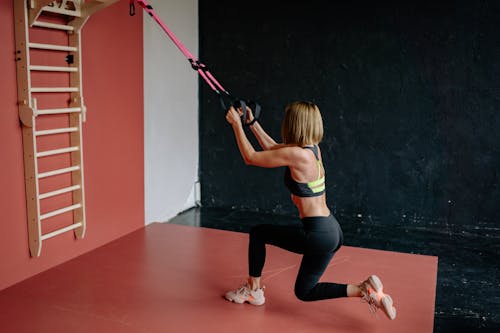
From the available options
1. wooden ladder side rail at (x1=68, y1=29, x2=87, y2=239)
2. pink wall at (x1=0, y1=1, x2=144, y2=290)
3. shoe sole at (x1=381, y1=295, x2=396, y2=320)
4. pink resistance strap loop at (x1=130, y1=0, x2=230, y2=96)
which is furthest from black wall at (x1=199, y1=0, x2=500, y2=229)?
shoe sole at (x1=381, y1=295, x2=396, y2=320)

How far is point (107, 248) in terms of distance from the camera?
4.23 metres

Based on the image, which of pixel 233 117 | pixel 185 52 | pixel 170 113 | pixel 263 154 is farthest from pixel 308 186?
pixel 170 113

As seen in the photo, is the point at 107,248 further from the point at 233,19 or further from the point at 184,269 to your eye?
the point at 233,19

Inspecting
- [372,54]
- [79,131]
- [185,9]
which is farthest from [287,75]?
[79,131]

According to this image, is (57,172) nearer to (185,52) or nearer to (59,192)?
(59,192)

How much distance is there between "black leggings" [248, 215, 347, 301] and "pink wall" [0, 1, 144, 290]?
1.61 meters

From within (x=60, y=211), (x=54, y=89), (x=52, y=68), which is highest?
(x=52, y=68)

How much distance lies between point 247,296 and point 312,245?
63 cm

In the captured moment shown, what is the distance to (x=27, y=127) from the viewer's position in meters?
3.44

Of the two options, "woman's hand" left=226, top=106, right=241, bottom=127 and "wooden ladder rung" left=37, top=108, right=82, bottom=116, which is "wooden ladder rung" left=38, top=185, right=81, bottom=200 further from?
"woman's hand" left=226, top=106, right=241, bottom=127

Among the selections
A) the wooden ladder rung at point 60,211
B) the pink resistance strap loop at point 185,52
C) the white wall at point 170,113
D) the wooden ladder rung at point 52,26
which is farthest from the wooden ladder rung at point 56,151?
the pink resistance strap loop at point 185,52

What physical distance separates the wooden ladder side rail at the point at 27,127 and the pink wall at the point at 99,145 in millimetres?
32

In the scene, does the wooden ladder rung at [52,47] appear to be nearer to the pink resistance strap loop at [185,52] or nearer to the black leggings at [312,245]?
the pink resistance strap loop at [185,52]

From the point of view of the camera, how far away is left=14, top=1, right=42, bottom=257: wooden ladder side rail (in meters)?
3.33
